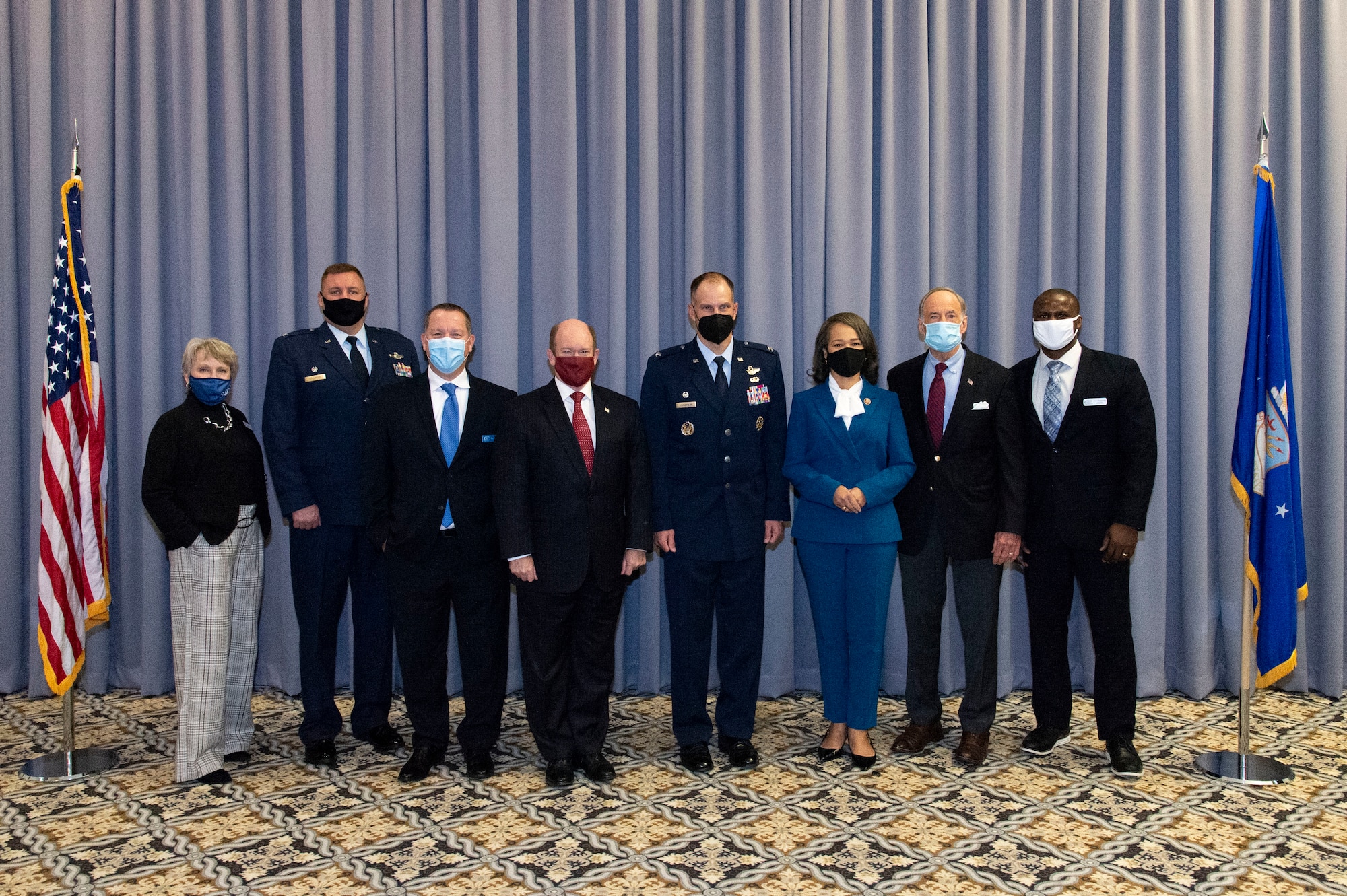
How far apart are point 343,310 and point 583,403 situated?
3.37 feet

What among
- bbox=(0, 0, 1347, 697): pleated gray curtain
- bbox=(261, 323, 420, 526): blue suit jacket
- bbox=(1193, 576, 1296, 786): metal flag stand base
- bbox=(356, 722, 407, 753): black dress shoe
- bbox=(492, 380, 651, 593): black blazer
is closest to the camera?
bbox=(492, 380, 651, 593): black blazer

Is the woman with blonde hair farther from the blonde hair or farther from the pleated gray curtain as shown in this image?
the pleated gray curtain

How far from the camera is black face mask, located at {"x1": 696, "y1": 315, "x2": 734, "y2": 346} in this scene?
362cm

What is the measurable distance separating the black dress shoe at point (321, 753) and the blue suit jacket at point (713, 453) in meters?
1.47

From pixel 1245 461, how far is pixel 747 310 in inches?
84.1

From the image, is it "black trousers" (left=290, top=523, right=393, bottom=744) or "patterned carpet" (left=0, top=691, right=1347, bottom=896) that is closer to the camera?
"patterned carpet" (left=0, top=691, right=1347, bottom=896)

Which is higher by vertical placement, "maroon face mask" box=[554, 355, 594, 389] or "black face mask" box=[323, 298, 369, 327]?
"black face mask" box=[323, 298, 369, 327]

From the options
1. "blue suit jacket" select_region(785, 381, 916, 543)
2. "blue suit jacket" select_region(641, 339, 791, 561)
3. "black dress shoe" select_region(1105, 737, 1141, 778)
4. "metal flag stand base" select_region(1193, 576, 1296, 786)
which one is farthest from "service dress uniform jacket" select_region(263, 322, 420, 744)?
"metal flag stand base" select_region(1193, 576, 1296, 786)

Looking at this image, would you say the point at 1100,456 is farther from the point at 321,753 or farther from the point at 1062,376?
the point at 321,753

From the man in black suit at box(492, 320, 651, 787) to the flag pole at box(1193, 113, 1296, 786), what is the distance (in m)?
2.19

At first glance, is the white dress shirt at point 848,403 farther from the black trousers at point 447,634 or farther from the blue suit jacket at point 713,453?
the black trousers at point 447,634

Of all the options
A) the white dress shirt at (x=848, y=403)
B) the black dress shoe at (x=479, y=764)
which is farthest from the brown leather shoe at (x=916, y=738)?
the black dress shoe at (x=479, y=764)

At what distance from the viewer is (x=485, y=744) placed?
360 cm

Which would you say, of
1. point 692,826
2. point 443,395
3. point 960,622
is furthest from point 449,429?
point 960,622
